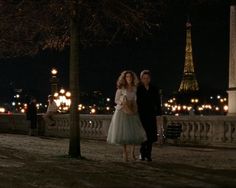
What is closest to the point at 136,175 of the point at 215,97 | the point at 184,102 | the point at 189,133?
the point at 189,133

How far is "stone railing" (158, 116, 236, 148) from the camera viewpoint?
66.0 ft

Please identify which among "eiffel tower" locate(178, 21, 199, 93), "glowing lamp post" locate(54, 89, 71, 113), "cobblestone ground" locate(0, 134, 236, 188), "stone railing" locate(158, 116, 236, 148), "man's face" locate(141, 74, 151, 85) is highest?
"eiffel tower" locate(178, 21, 199, 93)

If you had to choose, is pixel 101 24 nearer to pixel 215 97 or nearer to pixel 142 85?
pixel 142 85

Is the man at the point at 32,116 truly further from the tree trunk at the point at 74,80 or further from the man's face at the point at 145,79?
the man's face at the point at 145,79

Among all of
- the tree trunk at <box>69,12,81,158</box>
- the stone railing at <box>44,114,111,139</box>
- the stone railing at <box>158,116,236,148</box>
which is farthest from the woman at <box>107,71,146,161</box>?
the stone railing at <box>44,114,111,139</box>

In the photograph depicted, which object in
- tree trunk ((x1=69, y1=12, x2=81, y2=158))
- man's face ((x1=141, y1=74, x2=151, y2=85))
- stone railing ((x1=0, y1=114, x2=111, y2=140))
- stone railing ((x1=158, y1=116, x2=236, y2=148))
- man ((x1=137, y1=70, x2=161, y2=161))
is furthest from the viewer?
stone railing ((x1=0, y1=114, x2=111, y2=140))

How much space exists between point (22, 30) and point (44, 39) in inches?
30.1

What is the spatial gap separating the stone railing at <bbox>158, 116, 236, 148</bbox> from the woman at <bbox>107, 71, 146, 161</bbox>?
596cm

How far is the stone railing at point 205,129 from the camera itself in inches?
793

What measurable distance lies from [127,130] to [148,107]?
721 millimetres

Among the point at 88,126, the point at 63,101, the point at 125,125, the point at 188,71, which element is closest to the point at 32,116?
the point at 88,126

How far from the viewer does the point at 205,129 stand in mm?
21156

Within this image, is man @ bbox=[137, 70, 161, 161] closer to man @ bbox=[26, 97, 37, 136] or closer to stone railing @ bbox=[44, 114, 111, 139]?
stone railing @ bbox=[44, 114, 111, 139]

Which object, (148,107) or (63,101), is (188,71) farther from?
(148,107)
